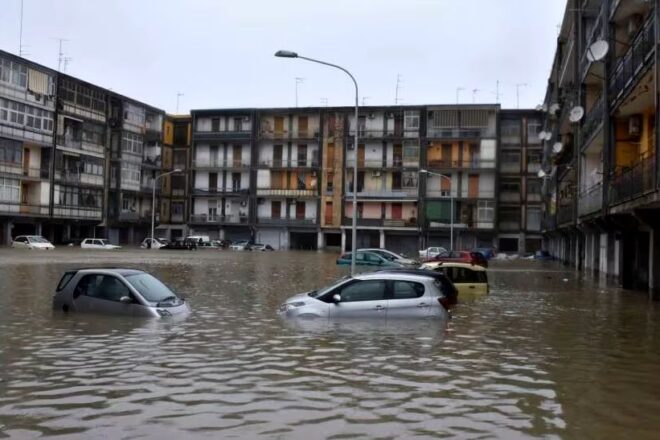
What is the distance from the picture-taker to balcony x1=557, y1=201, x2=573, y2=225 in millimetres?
43044

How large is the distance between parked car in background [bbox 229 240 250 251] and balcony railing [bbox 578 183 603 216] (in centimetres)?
4746

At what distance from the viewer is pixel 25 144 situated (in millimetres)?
65500

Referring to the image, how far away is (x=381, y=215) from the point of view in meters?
81.7

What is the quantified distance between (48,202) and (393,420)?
6634 cm

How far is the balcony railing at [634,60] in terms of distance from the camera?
809 inches

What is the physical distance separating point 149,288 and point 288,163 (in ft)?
230

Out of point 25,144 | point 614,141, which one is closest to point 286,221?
point 25,144

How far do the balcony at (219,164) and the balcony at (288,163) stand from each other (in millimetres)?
2328

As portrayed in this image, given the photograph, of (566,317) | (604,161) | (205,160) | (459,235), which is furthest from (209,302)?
(205,160)

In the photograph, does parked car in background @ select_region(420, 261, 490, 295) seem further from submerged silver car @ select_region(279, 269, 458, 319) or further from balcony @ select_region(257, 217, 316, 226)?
balcony @ select_region(257, 217, 316, 226)

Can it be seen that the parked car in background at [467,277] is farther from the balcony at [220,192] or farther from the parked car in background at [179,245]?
the balcony at [220,192]

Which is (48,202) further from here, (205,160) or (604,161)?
(604,161)

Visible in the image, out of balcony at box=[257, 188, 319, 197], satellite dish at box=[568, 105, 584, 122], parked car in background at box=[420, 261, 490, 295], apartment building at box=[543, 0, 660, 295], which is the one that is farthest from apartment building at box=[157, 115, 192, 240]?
parked car in background at box=[420, 261, 490, 295]

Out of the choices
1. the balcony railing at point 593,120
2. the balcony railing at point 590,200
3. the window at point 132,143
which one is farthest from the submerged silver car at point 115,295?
the window at point 132,143
